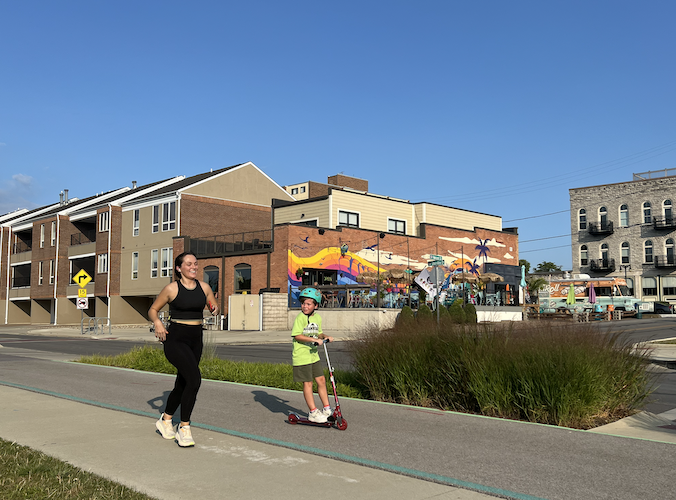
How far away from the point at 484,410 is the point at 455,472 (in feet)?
9.23

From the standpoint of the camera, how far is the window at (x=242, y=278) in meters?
38.7

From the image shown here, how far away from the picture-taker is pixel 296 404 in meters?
8.78

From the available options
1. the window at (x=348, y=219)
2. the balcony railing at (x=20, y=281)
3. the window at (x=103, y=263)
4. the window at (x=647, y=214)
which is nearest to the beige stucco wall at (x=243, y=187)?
the window at (x=103, y=263)

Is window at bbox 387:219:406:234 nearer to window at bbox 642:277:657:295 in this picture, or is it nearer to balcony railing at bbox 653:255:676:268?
balcony railing at bbox 653:255:676:268

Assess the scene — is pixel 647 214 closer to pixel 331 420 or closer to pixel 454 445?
pixel 331 420

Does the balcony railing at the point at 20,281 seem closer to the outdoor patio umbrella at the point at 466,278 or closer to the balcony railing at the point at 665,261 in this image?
the outdoor patio umbrella at the point at 466,278

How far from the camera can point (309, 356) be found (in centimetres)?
724

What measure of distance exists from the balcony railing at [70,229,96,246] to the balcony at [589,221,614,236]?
53.4 meters

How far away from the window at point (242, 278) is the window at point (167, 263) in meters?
6.34

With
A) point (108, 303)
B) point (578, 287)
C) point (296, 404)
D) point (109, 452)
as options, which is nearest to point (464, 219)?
point (578, 287)

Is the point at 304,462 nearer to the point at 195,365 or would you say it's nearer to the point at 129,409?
the point at 195,365

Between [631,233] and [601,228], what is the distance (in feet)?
10.8

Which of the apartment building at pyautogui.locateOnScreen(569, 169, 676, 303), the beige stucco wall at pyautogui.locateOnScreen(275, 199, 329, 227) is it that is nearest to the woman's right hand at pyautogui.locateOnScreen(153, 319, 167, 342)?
the beige stucco wall at pyautogui.locateOnScreen(275, 199, 329, 227)

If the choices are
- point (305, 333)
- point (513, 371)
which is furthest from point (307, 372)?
point (513, 371)
